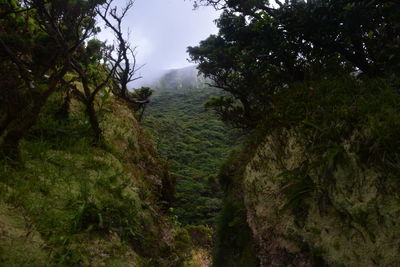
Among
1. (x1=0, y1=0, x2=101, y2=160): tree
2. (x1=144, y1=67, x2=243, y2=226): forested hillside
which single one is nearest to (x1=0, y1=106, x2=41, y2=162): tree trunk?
(x1=0, y1=0, x2=101, y2=160): tree

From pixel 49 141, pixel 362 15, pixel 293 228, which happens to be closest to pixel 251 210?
pixel 293 228

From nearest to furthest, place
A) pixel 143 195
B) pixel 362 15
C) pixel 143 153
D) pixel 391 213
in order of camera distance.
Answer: pixel 391 213, pixel 362 15, pixel 143 195, pixel 143 153

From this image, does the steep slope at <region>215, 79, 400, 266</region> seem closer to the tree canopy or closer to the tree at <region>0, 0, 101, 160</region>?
the tree canopy

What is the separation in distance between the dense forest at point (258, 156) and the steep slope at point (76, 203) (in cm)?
3

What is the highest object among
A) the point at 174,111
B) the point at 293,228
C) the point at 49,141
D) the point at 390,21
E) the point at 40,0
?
the point at 40,0

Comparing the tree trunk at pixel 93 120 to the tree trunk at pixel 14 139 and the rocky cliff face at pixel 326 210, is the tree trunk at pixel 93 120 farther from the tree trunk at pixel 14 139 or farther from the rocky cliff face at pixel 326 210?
the rocky cliff face at pixel 326 210

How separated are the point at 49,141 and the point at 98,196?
90.9 inches

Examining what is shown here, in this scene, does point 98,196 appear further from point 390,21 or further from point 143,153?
point 390,21

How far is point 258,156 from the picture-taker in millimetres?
5734

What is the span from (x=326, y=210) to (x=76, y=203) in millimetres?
3986

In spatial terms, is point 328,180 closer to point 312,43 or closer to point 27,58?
point 312,43

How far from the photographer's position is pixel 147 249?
18.9 ft

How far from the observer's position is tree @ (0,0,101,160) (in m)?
4.89

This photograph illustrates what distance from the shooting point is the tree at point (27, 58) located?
4.89 metres
